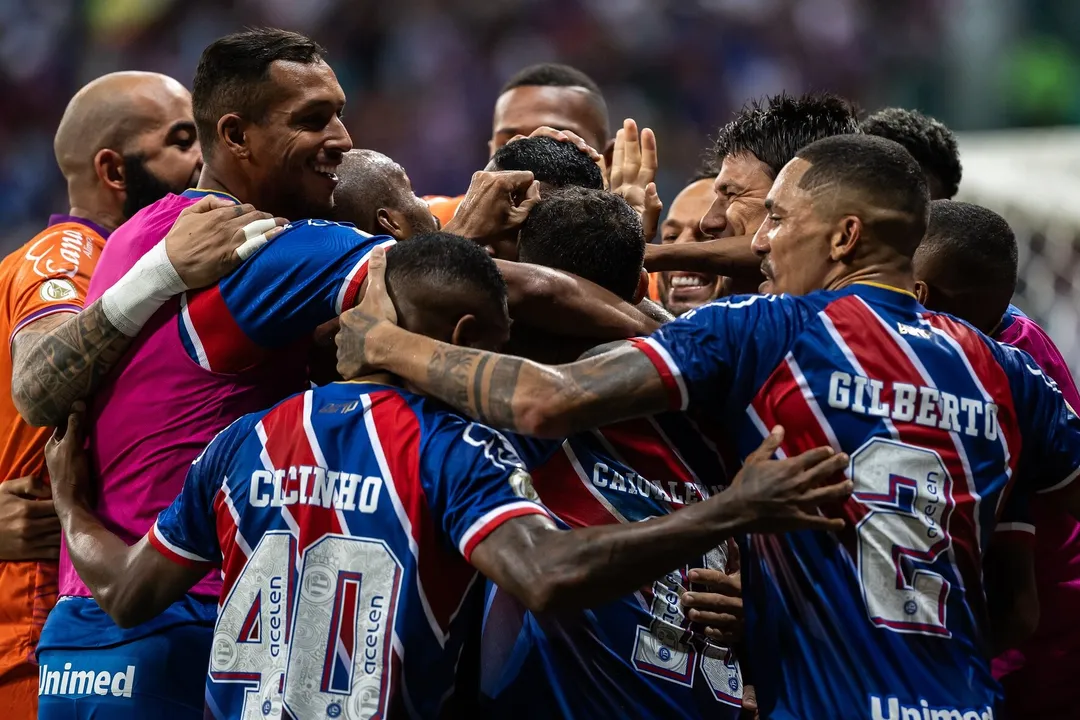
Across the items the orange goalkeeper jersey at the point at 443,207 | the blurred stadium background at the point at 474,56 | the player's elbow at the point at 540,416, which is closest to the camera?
the player's elbow at the point at 540,416

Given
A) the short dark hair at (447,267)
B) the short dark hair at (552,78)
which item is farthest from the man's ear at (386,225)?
the short dark hair at (552,78)

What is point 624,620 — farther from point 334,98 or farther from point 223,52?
point 223,52

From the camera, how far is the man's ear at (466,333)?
3.28 metres

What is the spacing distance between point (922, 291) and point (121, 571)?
8.42 feet

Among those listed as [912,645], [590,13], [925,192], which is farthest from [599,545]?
[590,13]

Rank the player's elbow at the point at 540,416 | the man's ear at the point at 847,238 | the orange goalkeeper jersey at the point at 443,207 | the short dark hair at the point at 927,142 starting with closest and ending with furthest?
the player's elbow at the point at 540,416
the man's ear at the point at 847,238
the short dark hair at the point at 927,142
the orange goalkeeper jersey at the point at 443,207

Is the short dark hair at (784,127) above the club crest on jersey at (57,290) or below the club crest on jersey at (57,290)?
above

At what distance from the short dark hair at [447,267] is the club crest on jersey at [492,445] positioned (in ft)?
1.11

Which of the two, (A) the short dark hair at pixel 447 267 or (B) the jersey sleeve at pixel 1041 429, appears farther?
(B) the jersey sleeve at pixel 1041 429

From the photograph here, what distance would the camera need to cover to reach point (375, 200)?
430cm

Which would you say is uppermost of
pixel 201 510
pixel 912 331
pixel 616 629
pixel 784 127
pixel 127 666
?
pixel 784 127

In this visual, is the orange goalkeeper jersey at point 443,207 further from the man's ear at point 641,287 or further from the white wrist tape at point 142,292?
the white wrist tape at point 142,292

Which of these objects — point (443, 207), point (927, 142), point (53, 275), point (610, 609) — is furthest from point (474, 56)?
point (610, 609)

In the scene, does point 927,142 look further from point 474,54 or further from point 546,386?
point 474,54
